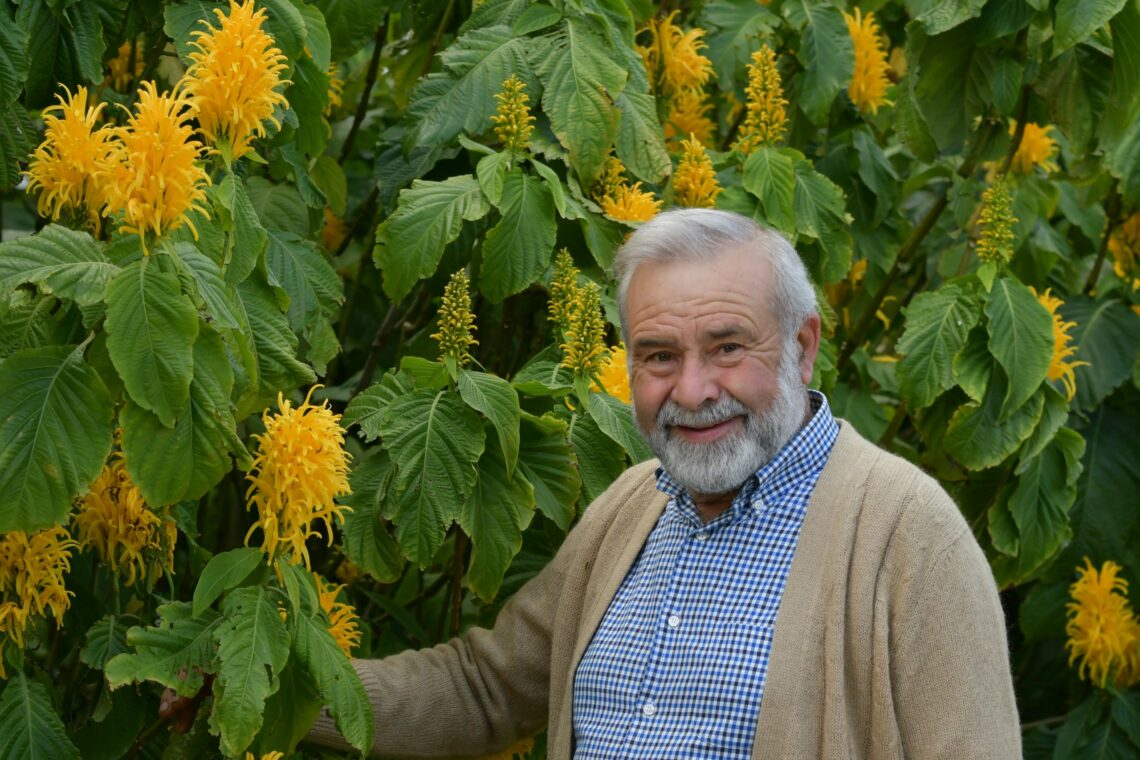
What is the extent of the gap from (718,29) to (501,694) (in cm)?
196

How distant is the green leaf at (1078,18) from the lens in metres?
3.75

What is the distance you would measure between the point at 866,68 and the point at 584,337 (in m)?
1.76

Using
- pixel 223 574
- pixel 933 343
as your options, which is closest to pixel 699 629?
pixel 223 574

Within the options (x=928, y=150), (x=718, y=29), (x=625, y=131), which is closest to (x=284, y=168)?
(x=625, y=131)

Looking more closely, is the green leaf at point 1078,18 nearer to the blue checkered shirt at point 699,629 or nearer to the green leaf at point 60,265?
the blue checkered shirt at point 699,629

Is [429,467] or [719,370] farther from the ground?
[719,370]

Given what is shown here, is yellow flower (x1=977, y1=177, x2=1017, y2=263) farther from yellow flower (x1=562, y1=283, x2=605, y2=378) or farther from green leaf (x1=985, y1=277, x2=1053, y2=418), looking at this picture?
yellow flower (x1=562, y1=283, x2=605, y2=378)

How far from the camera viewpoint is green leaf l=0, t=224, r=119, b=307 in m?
2.35

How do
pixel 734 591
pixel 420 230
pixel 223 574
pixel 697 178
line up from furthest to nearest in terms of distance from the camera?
pixel 697 178, pixel 420 230, pixel 734 591, pixel 223 574

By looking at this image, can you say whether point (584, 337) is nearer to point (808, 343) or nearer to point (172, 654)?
point (808, 343)

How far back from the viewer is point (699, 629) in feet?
9.04

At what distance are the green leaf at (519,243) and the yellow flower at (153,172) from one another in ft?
3.16

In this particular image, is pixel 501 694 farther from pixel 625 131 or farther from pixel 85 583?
pixel 625 131

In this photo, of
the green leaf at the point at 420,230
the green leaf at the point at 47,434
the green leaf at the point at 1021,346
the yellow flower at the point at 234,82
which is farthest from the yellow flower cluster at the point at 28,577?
the green leaf at the point at 1021,346
